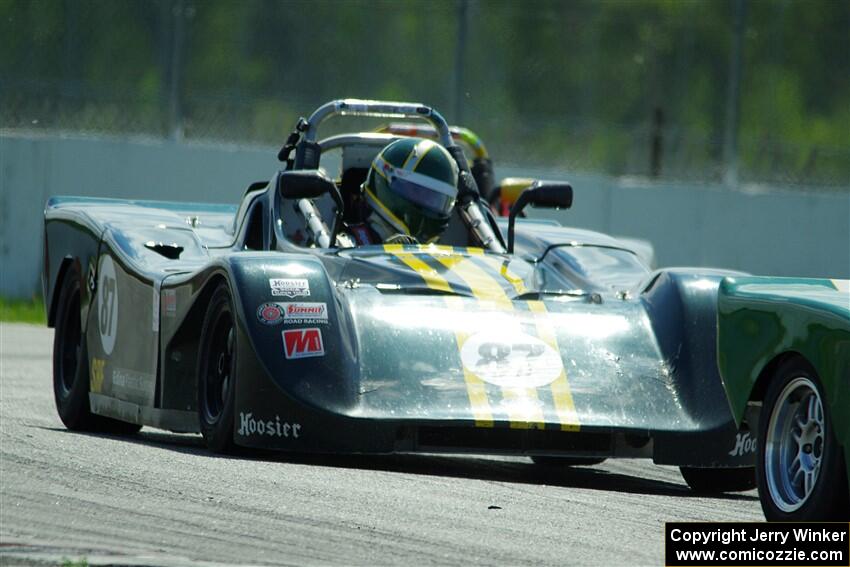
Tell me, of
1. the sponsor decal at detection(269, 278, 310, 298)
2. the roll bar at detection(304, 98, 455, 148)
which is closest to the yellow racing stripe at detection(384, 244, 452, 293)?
the sponsor decal at detection(269, 278, 310, 298)

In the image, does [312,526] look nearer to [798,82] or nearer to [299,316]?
[299,316]

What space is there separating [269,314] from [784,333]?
2.09m

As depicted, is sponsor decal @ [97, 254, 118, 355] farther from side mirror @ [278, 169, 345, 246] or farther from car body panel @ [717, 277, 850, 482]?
car body panel @ [717, 277, 850, 482]

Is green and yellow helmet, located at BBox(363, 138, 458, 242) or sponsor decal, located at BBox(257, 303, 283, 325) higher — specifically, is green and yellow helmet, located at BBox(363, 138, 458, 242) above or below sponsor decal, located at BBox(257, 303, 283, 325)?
above

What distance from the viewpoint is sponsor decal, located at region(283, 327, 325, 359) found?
21.8 feet

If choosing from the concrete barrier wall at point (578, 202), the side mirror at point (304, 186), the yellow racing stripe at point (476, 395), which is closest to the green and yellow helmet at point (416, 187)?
the side mirror at point (304, 186)

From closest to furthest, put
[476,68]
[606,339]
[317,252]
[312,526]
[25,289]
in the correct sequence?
[312,526], [606,339], [317,252], [25,289], [476,68]

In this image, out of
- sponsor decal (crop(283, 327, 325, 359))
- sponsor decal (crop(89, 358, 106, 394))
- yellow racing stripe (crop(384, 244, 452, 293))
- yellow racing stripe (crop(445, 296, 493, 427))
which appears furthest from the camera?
sponsor decal (crop(89, 358, 106, 394))

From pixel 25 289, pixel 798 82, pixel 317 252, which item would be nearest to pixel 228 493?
pixel 317 252

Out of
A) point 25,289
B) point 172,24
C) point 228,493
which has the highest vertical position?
point 172,24

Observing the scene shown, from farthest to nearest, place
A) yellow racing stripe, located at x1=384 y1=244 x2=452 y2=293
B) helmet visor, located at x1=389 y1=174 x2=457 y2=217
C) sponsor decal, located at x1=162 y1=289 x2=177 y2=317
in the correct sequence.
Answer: helmet visor, located at x1=389 y1=174 x2=457 y2=217 < sponsor decal, located at x1=162 y1=289 x2=177 y2=317 < yellow racing stripe, located at x1=384 y1=244 x2=452 y2=293

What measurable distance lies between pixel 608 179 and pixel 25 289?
575 centimetres

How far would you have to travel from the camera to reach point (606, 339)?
279 inches

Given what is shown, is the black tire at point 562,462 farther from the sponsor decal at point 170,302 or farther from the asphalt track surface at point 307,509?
the sponsor decal at point 170,302
